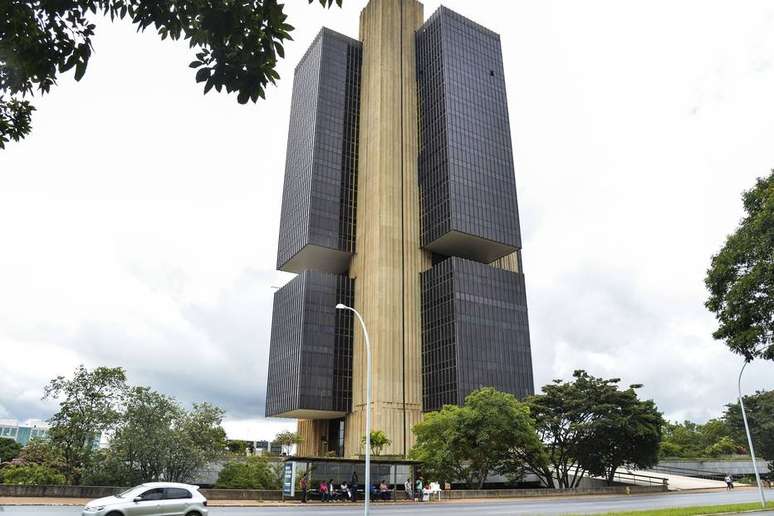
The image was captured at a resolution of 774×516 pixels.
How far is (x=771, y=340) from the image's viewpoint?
65.7 ft

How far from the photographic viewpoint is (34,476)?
133ft

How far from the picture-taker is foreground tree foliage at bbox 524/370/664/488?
2217 inches

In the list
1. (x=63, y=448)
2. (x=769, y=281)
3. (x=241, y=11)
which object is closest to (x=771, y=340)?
(x=769, y=281)

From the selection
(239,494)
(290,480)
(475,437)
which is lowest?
(239,494)

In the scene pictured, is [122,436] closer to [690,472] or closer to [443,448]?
[443,448]

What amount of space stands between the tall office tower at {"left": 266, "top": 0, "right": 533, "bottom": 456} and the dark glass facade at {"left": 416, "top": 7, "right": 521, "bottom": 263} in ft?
0.79

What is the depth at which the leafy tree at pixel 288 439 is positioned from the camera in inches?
3460

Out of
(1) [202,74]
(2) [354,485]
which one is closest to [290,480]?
(2) [354,485]

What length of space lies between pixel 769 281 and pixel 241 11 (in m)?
20.0

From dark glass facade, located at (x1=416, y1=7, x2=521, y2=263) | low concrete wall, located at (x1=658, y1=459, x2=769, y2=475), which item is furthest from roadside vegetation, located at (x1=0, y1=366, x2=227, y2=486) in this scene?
low concrete wall, located at (x1=658, y1=459, x2=769, y2=475)

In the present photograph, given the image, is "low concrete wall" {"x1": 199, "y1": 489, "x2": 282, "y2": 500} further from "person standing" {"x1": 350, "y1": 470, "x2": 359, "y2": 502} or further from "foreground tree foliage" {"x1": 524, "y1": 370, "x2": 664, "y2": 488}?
"foreground tree foliage" {"x1": 524, "y1": 370, "x2": 664, "y2": 488}

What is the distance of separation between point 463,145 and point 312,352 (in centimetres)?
3938

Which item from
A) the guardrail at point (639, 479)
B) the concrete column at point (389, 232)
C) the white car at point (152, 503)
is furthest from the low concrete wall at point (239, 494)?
the guardrail at point (639, 479)

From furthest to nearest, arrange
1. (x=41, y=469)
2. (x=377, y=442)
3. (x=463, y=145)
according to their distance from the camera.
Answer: (x=463, y=145), (x=377, y=442), (x=41, y=469)
